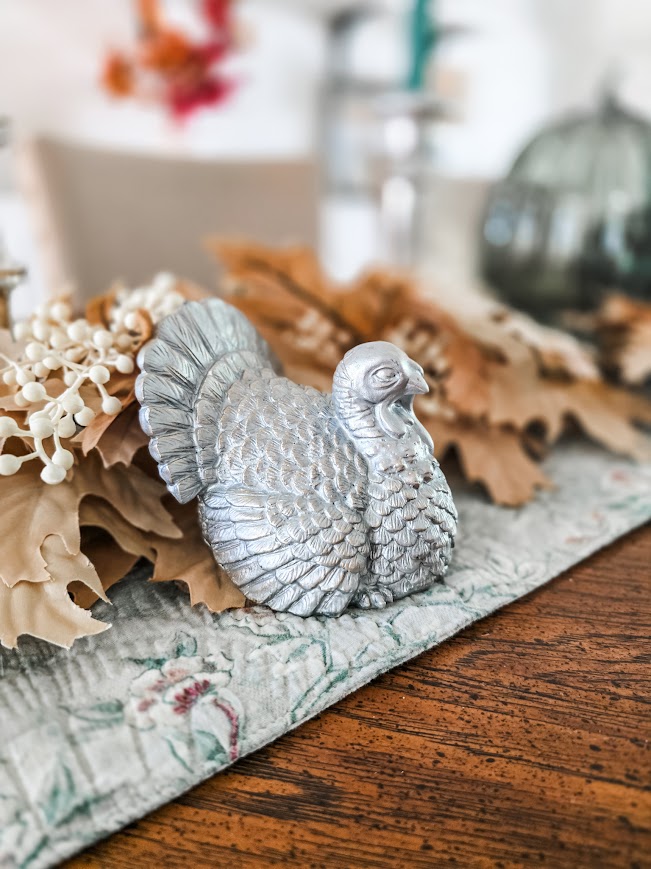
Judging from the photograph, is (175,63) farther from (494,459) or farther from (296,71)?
(494,459)

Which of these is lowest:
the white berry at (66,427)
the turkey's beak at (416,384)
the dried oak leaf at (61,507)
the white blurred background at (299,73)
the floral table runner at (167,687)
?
the floral table runner at (167,687)

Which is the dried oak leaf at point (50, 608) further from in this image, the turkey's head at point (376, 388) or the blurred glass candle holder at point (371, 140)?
the blurred glass candle holder at point (371, 140)

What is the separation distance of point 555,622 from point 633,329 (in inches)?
20.1

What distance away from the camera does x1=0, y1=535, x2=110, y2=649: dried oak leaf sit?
1.22 feet

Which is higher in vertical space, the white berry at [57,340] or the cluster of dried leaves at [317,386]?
the white berry at [57,340]

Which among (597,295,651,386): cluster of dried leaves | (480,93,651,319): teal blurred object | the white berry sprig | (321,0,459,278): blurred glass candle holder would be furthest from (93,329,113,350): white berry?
(321,0,459,278): blurred glass candle holder

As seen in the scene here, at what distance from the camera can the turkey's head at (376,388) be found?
1.35 ft

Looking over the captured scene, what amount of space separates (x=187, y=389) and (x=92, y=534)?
126 millimetres

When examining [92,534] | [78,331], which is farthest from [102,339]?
[92,534]

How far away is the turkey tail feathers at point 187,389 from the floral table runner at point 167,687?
9 centimetres

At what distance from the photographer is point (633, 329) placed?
2.74ft

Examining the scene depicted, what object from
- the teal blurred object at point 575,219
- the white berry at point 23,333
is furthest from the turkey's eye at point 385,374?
the teal blurred object at point 575,219

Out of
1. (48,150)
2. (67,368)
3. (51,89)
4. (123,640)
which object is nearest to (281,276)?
(67,368)

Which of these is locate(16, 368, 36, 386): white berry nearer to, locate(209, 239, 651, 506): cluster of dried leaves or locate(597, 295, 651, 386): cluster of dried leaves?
locate(209, 239, 651, 506): cluster of dried leaves
